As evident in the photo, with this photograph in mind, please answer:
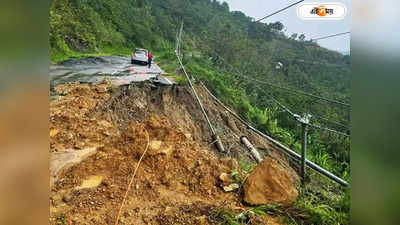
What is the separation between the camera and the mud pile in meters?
2.12

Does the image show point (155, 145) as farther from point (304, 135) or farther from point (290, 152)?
point (304, 135)

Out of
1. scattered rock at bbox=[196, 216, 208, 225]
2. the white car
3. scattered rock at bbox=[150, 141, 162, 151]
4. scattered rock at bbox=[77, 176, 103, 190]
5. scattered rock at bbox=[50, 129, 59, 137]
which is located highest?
the white car

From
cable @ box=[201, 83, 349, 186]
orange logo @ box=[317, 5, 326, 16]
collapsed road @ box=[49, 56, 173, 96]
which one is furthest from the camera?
collapsed road @ box=[49, 56, 173, 96]

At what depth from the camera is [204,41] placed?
→ 7.45 ft

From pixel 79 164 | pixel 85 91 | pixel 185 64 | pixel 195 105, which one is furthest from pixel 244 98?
pixel 79 164

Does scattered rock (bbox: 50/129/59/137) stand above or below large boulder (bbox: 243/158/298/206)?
above

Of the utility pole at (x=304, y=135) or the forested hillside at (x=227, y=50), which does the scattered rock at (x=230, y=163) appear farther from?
the utility pole at (x=304, y=135)

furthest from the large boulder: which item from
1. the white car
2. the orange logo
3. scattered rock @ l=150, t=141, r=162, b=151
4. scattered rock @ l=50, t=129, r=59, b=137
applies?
scattered rock @ l=50, t=129, r=59, b=137

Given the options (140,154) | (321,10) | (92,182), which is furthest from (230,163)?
(321,10)

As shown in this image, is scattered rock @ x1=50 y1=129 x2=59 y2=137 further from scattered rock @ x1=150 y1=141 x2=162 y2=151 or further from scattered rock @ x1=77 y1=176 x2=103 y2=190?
scattered rock @ x1=150 y1=141 x2=162 y2=151

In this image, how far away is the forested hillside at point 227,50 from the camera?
214 cm

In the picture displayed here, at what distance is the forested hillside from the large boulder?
24cm
